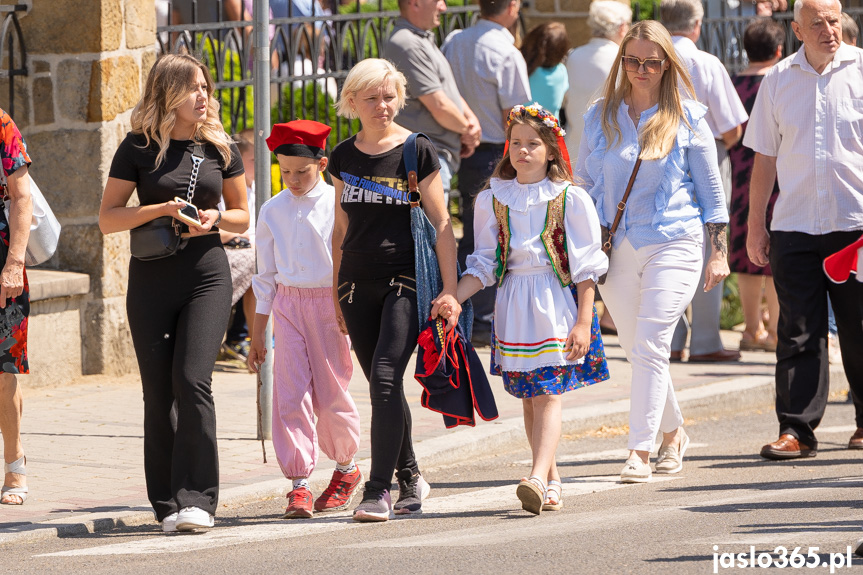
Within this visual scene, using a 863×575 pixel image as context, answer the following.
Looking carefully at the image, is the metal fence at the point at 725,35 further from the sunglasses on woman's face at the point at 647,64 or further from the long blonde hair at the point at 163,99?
the long blonde hair at the point at 163,99

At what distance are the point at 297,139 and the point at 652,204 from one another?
5.47ft

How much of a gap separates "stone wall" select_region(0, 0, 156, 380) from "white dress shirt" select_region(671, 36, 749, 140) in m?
3.50

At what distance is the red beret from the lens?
629 centimetres

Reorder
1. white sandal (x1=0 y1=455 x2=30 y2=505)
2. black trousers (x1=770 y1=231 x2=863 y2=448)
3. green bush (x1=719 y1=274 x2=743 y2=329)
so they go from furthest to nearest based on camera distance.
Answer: green bush (x1=719 y1=274 x2=743 y2=329) < black trousers (x1=770 y1=231 x2=863 y2=448) < white sandal (x1=0 y1=455 x2=30 y2=505)

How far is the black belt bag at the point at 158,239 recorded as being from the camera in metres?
5.99

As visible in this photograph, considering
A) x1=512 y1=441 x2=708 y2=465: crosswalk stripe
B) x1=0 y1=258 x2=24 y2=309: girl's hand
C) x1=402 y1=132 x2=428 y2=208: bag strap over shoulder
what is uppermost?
x1=402 y1=132 x2=428 y2=208: bag strap over shoulder

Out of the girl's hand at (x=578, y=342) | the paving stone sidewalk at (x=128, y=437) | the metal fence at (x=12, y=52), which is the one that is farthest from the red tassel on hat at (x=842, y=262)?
the metal fence at (x=12, y=52)

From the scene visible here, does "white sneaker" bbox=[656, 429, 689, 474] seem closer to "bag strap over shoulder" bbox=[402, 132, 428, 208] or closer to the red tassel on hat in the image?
the red tassel on hat

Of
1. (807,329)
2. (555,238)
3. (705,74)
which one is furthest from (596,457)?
(705,74)

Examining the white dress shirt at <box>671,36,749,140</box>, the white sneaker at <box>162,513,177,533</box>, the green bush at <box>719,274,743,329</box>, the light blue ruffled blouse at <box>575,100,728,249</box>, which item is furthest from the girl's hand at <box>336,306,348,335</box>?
the green bush at <box>719,274,743,329</box>

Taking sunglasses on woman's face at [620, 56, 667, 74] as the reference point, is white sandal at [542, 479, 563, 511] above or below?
below

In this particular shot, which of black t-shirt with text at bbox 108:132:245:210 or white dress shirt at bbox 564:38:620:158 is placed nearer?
black t-shirt with text at bbox 108:132:245:210

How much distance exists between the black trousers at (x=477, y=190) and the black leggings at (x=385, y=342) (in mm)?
4464

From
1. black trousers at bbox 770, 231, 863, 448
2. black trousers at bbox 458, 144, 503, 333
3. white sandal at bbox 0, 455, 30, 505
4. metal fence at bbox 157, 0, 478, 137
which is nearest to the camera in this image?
white sandal at bbox 0, 455, 30, 505
